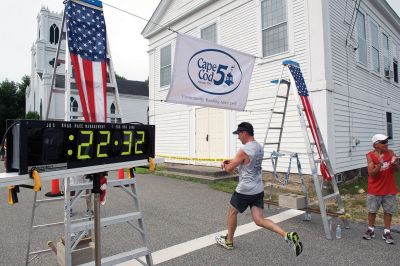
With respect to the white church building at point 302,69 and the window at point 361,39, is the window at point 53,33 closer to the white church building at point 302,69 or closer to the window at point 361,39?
the white church building at point 302,69

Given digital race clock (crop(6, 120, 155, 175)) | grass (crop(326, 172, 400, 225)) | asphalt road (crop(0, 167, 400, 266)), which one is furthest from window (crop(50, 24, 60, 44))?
digital race clock (crop(6, 120, 155, 175))

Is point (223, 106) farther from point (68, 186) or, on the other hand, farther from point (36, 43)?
point (36, 43)

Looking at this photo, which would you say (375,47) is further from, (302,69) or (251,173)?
(251,173)

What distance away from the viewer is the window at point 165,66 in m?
15.5

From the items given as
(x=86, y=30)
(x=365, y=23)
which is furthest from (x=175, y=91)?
(x=365, y=23)

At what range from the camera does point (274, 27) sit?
10.8m

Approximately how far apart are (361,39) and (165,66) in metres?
9.18

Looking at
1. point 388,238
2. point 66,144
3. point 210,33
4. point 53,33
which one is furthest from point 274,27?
point 53,33

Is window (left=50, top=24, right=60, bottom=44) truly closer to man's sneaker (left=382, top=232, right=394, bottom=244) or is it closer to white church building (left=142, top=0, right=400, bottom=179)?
white church building (left=142, top=0, right=400, bottom=179)

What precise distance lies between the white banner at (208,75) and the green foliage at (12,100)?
50753mm

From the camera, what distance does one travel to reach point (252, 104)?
37.3 feet

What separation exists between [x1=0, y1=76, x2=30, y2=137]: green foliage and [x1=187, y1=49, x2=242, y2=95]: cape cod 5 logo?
50.8 m

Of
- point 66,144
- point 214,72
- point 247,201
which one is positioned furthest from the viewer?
point 214,72

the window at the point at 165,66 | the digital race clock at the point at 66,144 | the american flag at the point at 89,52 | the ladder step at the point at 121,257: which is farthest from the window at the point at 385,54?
the digital race clock at the point at 66,144
